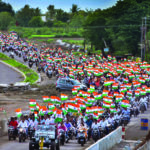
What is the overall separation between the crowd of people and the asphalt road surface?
11.6 feet

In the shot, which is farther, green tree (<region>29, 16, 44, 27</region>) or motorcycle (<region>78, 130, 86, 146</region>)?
green tree (<region>29, 16, 44, 27</region>)

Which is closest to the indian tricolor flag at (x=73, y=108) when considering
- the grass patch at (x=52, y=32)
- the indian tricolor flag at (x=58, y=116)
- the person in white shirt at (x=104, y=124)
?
the person in white shirt at (x=104, y=124)

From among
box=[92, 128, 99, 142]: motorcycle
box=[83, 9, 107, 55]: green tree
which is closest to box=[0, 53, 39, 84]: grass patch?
box=[83, 9, 107, 55]: green tree

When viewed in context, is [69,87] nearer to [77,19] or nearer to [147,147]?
[147,147]

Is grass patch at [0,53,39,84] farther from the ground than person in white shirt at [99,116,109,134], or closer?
farther from the ground

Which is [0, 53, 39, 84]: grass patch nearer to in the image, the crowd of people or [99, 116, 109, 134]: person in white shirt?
the crowd of people

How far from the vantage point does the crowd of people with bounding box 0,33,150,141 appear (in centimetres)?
2547

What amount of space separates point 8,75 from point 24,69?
4.46 metres

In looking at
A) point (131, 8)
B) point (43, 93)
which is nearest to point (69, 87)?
point (43, 93)

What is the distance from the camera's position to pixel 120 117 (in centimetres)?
2978

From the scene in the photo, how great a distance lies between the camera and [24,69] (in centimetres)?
7088

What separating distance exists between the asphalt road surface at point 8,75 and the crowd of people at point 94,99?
3549mm

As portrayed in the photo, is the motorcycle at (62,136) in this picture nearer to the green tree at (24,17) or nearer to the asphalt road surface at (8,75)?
the asphalt road surface at (8,75)

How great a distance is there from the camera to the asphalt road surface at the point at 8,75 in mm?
61556
